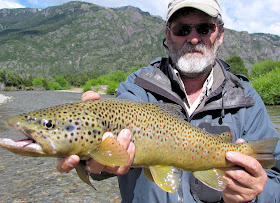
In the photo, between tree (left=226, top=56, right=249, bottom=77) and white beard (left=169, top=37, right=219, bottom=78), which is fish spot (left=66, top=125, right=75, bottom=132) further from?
tree (left=226, top=56, right=249, bottom=77)

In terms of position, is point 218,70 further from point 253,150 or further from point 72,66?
point 72,66

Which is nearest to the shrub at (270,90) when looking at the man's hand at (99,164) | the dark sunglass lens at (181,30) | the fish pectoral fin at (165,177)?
the dark sunglass lens at (181,30)

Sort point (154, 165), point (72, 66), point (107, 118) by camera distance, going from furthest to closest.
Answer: point (72, 66), point (154, 165), point (107, 118)

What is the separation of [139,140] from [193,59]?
166 centimetres

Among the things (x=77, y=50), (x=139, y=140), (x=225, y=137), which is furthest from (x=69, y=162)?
(x=77, y=50)

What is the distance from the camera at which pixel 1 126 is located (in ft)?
40.3

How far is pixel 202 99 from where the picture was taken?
11.0ft

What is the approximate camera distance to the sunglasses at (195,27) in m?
3.47

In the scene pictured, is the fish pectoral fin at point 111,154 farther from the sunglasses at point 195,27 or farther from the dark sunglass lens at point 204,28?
the dark sunglass lens at point 204,28

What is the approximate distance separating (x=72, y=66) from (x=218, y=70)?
6418 inches

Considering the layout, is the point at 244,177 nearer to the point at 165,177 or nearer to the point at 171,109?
the point at 165,177

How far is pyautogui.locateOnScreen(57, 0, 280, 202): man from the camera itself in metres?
2.51

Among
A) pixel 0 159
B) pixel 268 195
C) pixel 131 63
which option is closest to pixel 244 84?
pixel 268 195

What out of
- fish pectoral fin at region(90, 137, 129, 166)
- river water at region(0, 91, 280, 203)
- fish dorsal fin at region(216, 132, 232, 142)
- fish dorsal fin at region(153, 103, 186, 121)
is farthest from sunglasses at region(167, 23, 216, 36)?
river water at region(0, 91, 280, 203)
